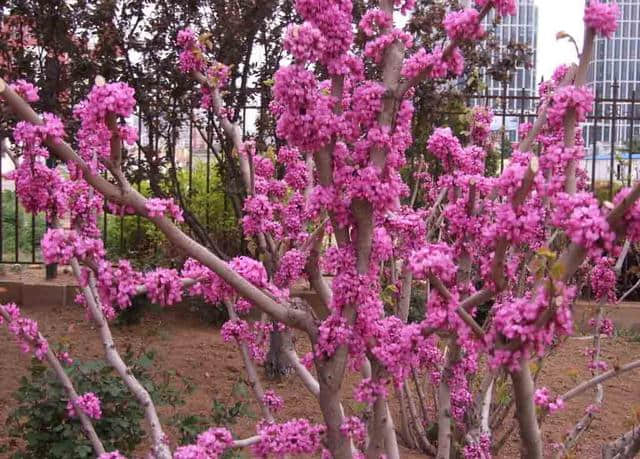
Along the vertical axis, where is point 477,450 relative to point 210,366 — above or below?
above

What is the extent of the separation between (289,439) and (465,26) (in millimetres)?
1206

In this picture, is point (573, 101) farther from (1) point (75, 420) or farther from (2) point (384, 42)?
(1) point (75, 420)

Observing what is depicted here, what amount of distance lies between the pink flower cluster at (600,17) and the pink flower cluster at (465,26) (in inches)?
11.1

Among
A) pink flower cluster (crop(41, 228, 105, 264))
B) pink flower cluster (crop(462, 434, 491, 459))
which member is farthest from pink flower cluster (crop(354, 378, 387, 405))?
pink flower cluster (crop(462, 434, 491, 459))

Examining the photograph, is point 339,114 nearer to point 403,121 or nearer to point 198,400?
point 403,121

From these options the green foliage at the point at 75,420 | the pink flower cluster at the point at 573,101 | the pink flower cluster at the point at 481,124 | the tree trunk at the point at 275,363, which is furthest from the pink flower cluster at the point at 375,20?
the tree trunk at the point at 275,363

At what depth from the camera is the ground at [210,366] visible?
15.1 ft

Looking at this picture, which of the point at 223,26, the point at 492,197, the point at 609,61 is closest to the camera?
the point at 492,197

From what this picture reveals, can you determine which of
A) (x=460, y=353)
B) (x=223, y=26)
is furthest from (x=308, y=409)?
(x=223, y=26)

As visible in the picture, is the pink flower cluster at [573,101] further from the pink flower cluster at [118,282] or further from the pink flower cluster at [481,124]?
the pink flower cluster at [481,124]

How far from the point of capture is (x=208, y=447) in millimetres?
1814

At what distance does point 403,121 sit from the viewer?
76.1 inches

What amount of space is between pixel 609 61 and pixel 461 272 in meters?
100

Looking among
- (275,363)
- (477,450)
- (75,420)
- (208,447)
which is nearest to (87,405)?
(75,420)
